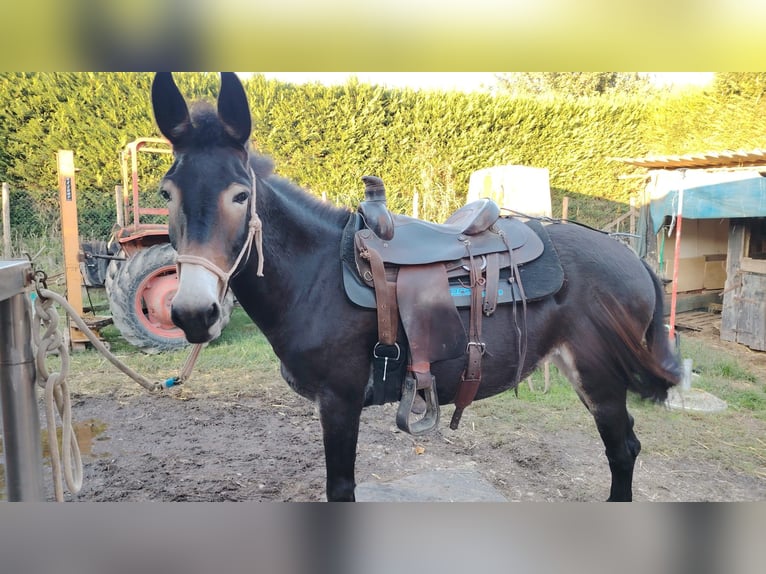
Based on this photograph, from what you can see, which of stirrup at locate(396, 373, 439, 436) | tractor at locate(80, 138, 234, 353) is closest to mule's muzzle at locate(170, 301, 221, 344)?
stirrup at locate(396, 373, 439, 436)

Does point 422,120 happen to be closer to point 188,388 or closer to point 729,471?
point 188,388

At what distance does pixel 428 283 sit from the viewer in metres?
1.63

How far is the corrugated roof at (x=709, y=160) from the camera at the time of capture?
3754mm

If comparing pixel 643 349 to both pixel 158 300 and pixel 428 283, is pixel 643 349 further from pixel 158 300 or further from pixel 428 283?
pixel 158 300

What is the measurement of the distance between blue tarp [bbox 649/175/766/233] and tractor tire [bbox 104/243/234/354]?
4.18 metres

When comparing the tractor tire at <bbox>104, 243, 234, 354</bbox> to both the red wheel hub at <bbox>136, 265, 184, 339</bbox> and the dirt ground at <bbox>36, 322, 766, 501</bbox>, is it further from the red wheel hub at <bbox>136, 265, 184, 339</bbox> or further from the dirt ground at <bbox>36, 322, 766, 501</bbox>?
the dirt ground at <bbox>36, 322, 766, 501</bbox>

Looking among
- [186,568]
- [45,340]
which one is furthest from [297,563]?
[45,340]

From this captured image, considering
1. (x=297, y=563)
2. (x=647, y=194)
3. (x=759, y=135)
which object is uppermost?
(x=759, y=135)

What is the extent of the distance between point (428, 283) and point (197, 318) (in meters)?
0.79

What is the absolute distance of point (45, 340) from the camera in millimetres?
902

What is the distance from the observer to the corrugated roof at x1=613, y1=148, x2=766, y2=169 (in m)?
3.75

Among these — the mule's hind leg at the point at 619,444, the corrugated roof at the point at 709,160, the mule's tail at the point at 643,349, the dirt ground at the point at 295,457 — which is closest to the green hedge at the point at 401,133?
the corrugated roof at the point at 709,160

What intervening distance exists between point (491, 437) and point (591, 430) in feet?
2.37

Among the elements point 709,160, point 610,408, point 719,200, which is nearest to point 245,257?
point 610,408
